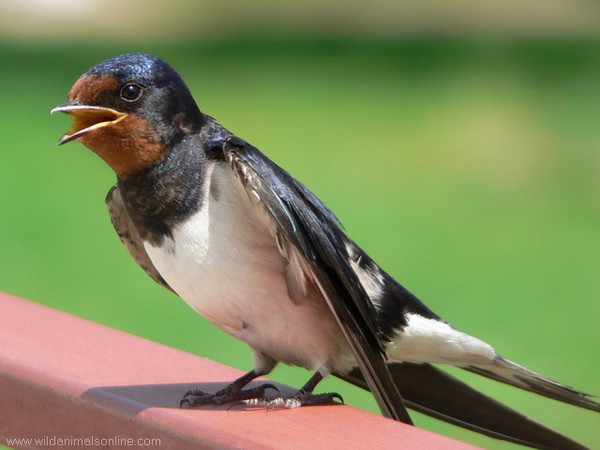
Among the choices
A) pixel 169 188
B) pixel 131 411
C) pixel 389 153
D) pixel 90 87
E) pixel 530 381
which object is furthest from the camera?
pixel 389 153

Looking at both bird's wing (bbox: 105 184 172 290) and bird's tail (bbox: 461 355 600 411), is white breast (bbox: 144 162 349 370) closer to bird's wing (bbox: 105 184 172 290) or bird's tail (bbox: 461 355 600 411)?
bird's wing (bbox: 105 184 172 290)

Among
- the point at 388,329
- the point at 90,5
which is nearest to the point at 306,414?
the point at 388,329

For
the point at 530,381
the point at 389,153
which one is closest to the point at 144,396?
the point at 530,381

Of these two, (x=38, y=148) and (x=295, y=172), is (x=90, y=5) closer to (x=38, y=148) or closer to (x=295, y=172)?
(x=38, y=148)

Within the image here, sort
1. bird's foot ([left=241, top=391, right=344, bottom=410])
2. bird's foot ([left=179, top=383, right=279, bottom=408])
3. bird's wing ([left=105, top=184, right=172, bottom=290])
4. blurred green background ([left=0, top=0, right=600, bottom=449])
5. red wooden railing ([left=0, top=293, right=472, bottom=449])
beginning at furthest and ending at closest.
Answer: blurred green background ([left=0, top=0, right=600, bottom=449]) → bird's wing ([left=105, top=184, right=172, bottom=290]) → bird's foot ([left=241, top=391, right=344, bottom=410]) → bird's foot ([left=179, top=383, right=279, bottom=408]) → red wooden railing ([left=0, top=293, right=472, bottom=449])

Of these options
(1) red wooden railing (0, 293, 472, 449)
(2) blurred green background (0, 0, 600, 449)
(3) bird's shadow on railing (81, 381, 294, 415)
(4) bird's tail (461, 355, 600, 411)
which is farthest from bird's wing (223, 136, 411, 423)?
(2) blurred green background (0, 0, 600, 449)

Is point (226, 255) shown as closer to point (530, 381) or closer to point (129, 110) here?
point (129, 110)

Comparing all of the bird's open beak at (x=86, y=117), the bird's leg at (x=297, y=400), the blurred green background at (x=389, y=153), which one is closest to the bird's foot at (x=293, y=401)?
the bird's leg at (x=297, y=400)
